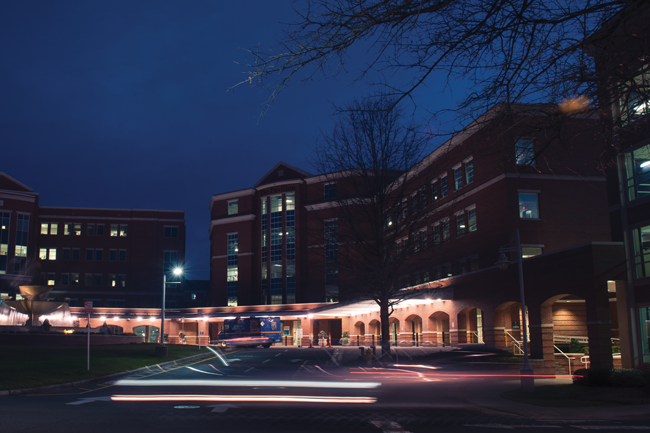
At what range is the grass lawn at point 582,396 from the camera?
1455cm

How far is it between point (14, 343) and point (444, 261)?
32.0m

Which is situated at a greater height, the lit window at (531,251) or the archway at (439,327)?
the lit window at (531,251)

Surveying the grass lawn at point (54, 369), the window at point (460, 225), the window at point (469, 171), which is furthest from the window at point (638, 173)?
the grass lawn at point (54, 369)

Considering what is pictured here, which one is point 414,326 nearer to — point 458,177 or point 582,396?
point 458,177

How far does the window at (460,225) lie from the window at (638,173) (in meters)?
19.3

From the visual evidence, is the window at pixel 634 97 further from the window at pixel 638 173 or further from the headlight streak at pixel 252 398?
the window at pixel 638 173

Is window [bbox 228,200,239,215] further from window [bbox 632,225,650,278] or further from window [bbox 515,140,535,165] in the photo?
window [bbox 515,140,535,165]

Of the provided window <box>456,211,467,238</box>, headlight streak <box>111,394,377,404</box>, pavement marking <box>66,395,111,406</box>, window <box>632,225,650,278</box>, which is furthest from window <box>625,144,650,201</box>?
pavement marking <box>66,395,111,406</box>

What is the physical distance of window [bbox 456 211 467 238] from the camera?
4309cm

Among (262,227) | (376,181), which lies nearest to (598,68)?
(376,181)

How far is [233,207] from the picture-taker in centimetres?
8362

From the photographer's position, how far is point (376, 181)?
3028cm

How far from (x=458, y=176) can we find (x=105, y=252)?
64.9 m

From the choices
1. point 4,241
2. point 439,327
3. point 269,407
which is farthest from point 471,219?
point 4,241
